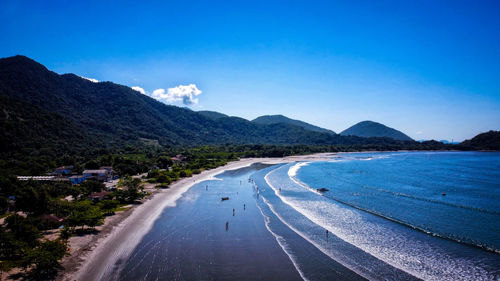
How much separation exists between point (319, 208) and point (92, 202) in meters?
28.5

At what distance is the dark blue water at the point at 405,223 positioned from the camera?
1977cm

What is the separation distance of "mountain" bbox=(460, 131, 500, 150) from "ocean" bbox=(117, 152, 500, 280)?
155984mm

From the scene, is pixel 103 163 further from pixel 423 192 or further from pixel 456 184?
pixel 456 184

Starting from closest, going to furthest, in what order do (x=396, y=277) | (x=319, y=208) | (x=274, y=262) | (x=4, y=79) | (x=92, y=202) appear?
(x=396, y=277)
(x=274, y=262)
(x=92, y=202)
(x=319, y=208)
(x=4, y=79)

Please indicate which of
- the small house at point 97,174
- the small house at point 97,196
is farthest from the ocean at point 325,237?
the small house at point 97,174

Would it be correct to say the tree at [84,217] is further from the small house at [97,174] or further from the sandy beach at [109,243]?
the small house at [97,174]

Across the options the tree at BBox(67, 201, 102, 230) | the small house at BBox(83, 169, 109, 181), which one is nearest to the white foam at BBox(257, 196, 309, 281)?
the tree at BBox(67, 201, 102, 230)

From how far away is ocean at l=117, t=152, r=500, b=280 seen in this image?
1886 cm

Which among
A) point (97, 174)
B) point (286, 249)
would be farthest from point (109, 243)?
point (97, 174)

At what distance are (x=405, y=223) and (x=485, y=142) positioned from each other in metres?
195

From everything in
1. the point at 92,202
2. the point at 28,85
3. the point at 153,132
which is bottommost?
the point at 92,202

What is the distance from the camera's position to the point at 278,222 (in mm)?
30203

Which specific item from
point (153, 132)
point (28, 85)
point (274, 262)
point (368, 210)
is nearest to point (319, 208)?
point (368, 210)

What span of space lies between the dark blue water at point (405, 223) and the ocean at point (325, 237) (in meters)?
0.09
